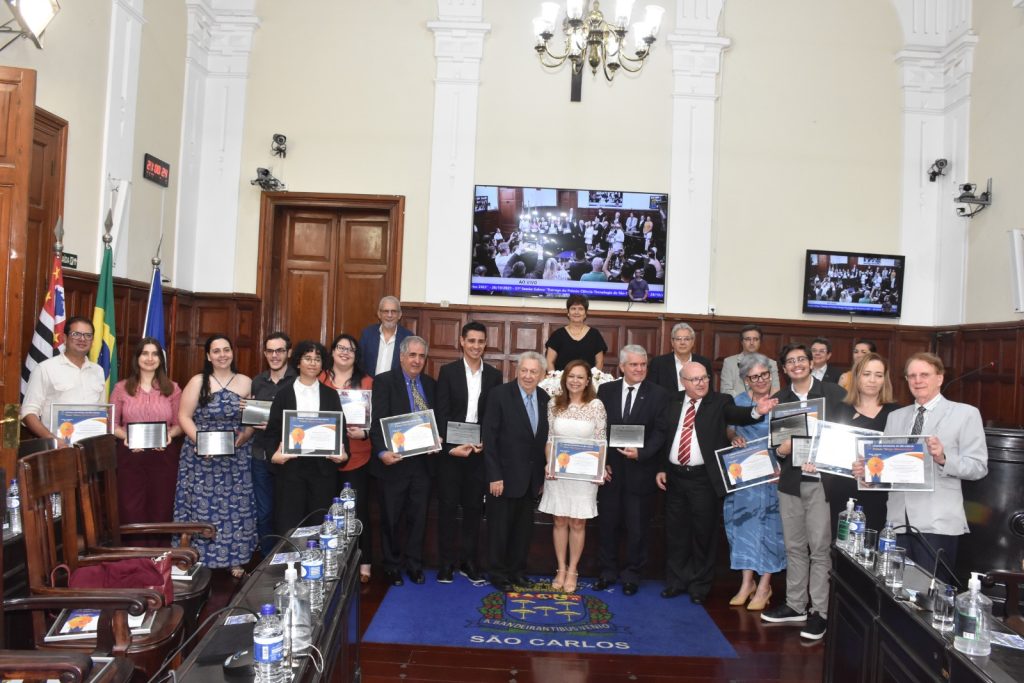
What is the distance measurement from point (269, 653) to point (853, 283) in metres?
7.35

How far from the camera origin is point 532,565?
17.3 ft

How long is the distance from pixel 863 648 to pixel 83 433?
13.5 feet

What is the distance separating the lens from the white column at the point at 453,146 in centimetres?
771

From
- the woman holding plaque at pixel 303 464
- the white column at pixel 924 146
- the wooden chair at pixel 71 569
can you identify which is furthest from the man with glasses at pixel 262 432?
the white column at pixel 924 146

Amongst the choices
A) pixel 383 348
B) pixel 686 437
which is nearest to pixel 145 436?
pixel 383 348

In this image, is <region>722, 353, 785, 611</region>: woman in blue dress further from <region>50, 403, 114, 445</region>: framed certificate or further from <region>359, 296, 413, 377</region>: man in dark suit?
<region>50, 403, 114, 445</region>: framed certificate

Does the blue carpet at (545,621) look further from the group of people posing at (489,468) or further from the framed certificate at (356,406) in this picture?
the framed certificate at (356,406)

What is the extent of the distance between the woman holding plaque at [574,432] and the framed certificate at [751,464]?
81 centimetres

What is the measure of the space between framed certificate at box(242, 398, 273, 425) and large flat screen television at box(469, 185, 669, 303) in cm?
318

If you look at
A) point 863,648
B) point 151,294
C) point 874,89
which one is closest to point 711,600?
point 863,648

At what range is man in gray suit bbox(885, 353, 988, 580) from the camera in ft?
10.6

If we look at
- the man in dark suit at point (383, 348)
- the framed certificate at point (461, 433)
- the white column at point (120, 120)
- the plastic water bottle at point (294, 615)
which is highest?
the white column at point (120, 120)

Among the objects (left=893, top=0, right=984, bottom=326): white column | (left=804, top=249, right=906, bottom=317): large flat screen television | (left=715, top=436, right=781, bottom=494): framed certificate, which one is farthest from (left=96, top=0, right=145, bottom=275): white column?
(left=893, top=0, right=984, bottom=326): white column

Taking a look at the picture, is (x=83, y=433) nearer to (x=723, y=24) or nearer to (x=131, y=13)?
(x=131, y=13)
